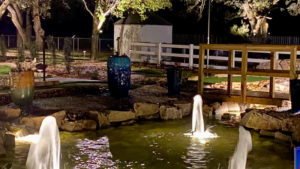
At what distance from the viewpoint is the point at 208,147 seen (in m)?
10.2

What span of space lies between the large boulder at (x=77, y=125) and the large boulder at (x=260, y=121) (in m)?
3.73

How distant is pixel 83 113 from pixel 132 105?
160 centimetres

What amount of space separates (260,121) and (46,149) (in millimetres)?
5195

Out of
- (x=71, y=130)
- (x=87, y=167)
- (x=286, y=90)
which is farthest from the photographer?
(x=286, y=90)

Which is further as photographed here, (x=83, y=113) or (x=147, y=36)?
(x=147, y=36)

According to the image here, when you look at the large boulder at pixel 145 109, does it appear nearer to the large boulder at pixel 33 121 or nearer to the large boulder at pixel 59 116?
the large boulder at pixel 59 116

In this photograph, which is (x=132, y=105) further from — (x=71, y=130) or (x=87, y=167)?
(x=87, y=167)

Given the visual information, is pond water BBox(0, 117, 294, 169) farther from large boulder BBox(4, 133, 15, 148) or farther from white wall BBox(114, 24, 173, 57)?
white wall BBox(114, 24, 173, 57)

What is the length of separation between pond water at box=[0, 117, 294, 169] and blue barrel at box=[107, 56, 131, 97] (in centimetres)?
197

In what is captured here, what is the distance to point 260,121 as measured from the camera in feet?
38.1

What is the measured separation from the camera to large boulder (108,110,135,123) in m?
11.9

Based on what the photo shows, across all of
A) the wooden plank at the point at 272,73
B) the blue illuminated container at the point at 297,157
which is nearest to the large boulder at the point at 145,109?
the wooden plank at the point at 272,73

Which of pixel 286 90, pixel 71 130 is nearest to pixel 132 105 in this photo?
pixel 71 130

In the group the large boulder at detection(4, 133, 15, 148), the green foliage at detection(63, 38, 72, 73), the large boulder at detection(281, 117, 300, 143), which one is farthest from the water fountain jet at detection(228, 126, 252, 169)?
the green foliage at detection(63, 38, 72, 73)
